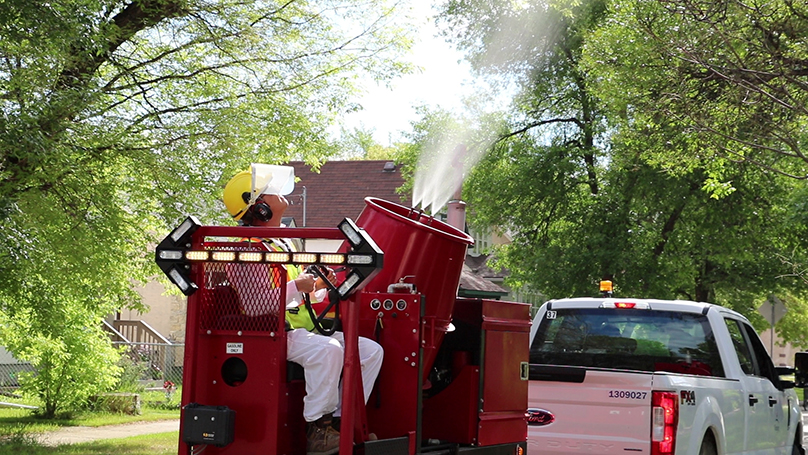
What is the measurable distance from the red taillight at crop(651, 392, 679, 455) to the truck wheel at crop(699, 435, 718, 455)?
65 centimetres

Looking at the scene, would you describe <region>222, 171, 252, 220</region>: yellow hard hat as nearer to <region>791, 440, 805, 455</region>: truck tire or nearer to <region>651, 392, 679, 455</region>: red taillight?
<region>651, 392, 679, 455</region>: red taillight

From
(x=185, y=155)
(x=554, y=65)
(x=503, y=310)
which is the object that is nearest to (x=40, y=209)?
(x=185, y=155)

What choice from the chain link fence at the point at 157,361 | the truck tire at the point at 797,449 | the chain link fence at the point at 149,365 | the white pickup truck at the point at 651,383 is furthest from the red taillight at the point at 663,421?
the chain link fence at the point at 157,361

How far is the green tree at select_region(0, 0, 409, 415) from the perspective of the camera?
10.3 metres

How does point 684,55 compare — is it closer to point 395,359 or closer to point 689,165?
point 689,165

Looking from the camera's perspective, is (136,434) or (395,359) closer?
(395,359)

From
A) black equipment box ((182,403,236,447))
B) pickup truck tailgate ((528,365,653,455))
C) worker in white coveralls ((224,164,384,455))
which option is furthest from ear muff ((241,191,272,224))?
pickup truck tailgate ((528,365,653,455))

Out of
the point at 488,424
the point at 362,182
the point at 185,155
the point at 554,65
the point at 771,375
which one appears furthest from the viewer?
the point at 362,182

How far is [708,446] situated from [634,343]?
1.15 meters

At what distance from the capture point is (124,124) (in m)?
12.3

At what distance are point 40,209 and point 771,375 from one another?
25.4ft

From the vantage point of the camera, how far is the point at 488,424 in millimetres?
6762

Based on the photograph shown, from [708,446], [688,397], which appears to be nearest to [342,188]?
[708,446]

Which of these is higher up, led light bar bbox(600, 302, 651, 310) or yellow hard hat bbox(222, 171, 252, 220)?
yellow hard hat bbox(222, 171, 252, 220)
